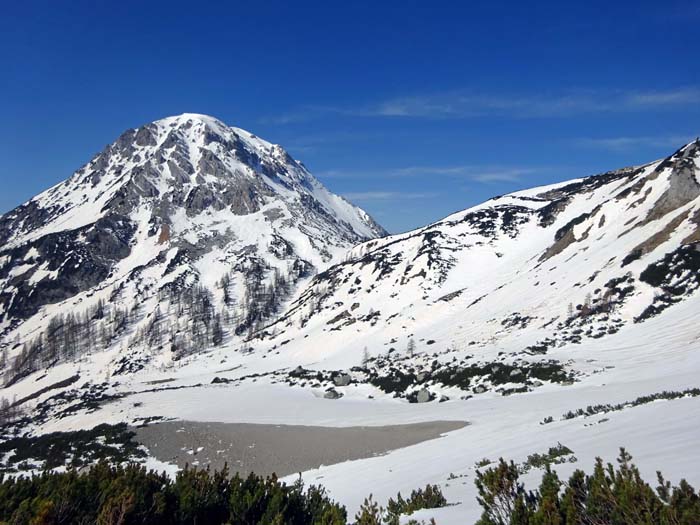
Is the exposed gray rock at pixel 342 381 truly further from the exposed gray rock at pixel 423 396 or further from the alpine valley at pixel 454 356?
the exposed gray rock at pixel 423 396

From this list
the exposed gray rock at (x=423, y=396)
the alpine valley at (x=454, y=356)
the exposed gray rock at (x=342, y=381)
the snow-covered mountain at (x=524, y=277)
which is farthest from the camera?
the snow-covered mountain at (x=524, y=277)

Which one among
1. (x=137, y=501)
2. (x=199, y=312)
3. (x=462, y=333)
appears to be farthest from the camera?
(x=199, y=312)

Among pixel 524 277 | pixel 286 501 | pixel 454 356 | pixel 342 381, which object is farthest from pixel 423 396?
pixel 524 277

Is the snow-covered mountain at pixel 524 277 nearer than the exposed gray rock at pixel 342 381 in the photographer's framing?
No

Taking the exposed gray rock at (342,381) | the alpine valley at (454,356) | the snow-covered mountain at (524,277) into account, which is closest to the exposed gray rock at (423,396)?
the alpine valley at (454,356)

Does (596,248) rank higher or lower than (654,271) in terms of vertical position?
higher

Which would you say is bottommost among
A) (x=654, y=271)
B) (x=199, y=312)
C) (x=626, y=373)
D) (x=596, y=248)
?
(x=626, y=373)

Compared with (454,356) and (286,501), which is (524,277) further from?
(286,501)

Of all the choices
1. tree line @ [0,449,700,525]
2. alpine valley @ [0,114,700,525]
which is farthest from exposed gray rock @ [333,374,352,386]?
tree line @ [0,449,700,525]

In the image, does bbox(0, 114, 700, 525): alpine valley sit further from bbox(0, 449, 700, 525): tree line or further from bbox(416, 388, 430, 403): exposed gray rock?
bbox(0, 449, 700, 525): tree line

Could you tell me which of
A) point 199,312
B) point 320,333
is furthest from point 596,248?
point 199,312

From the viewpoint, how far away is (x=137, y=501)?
8352 mm

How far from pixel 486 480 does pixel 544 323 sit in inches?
2159

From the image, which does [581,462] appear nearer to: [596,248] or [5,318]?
[596,248]
